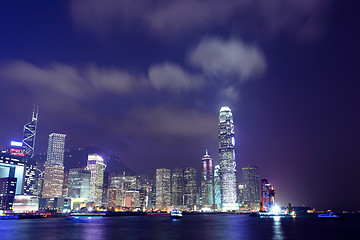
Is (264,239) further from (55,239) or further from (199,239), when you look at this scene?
(55,239)

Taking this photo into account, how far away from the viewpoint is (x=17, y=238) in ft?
286

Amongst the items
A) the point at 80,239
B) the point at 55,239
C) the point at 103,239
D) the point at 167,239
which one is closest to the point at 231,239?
the point at 167,239

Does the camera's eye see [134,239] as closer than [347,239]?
Yes

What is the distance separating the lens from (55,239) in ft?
277

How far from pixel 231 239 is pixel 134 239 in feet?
84.1

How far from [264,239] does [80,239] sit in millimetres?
49708

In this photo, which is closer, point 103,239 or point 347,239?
point 103,239

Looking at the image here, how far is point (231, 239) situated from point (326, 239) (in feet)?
89.6

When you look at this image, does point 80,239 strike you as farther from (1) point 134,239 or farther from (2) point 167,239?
(2) point 167,239

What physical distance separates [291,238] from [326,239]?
9.20 meters

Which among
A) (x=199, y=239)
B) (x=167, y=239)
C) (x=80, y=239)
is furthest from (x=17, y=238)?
(x=199, y=239)

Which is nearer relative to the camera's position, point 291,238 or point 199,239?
point 199,239

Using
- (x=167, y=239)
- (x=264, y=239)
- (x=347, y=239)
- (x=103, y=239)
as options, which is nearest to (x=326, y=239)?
(x=347, y=239)

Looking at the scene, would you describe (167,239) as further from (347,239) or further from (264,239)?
(347,239)
